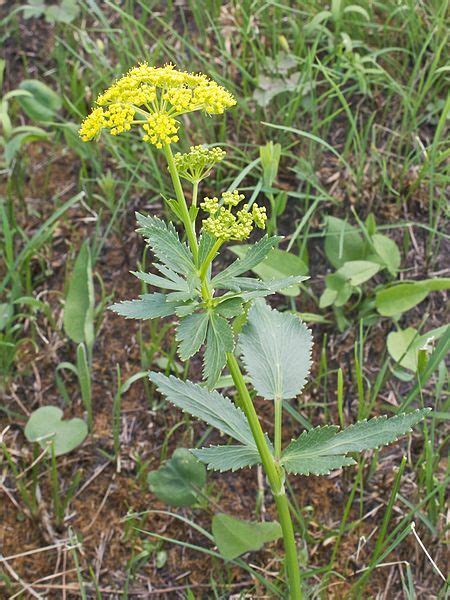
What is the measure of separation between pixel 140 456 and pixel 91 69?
1.71 metres

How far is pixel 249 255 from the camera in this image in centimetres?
183

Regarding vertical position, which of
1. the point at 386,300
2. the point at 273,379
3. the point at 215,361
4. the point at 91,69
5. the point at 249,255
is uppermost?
the point at 91,69

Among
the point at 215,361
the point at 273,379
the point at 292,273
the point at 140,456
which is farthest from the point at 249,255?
the point at 140,456

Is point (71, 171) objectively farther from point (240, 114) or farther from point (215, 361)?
point (215, 361)

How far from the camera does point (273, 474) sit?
1966 millimetres

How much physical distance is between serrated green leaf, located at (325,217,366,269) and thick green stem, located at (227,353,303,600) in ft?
3.23

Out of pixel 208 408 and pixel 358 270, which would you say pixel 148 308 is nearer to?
pixel 208 408

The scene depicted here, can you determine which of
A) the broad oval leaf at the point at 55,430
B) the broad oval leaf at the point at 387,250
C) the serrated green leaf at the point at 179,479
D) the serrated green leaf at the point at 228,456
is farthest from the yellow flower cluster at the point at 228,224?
the broad oval leaf at the point at 55,430

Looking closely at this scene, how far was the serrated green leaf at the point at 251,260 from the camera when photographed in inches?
71.0

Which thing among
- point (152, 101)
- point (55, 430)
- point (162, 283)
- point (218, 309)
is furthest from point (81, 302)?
point (152, 101)

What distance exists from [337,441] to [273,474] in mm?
190

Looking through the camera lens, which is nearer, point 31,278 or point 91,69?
point 31,278

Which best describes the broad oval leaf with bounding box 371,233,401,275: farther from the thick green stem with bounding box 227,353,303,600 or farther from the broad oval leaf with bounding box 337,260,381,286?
the thick green stem with bounding box 227,353,303,600

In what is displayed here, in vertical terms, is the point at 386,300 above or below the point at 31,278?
below
